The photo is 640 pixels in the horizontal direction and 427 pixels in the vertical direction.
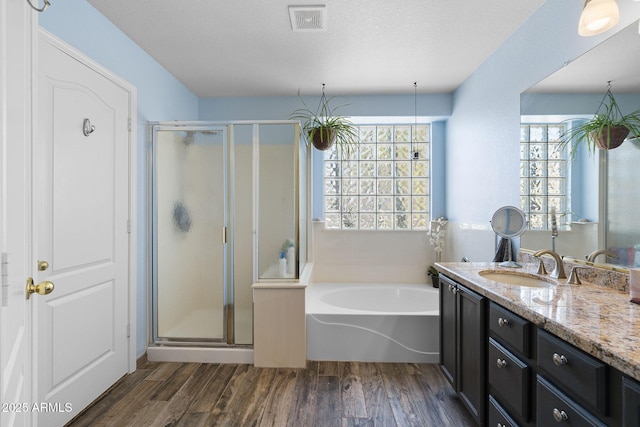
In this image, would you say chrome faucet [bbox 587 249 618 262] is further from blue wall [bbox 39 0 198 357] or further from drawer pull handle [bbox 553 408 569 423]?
blue wall [bbox 39 0 198 357]

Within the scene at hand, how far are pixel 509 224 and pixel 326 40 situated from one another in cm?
181

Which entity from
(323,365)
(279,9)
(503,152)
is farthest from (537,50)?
(323,365)

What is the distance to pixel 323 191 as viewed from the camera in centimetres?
392

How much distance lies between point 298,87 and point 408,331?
2.49 m

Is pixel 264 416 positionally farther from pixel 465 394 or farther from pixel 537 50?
pixel 537 50

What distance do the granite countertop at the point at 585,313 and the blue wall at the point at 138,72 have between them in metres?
2.36

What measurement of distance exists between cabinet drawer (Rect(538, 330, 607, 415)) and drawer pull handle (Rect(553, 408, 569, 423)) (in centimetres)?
7

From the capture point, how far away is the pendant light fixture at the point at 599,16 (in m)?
1.34

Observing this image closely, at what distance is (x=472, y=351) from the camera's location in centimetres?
173

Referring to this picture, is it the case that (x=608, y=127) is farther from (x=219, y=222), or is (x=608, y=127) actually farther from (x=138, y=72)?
(x=138, y=72)

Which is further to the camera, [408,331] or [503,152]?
[408,331]

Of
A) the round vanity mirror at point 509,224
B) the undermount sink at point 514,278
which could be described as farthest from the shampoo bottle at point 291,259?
the round vanity mirror at point 509,224

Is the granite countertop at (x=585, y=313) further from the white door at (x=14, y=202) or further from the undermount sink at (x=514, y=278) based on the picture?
the white door at (x=14, y=202)

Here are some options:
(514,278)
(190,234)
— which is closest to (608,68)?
(514,278)
